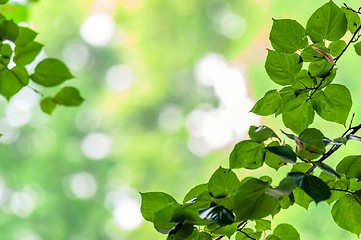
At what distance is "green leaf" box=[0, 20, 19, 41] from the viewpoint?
0.46m

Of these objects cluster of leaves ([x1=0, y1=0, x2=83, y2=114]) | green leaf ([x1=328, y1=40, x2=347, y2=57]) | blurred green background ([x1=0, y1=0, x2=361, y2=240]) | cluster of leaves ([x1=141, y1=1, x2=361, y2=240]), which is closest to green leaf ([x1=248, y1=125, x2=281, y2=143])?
cluster of leaves ([x1=141, y1=1, x2=361, y2=240])

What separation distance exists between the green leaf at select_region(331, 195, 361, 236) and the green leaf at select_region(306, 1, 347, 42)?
0.11 meters

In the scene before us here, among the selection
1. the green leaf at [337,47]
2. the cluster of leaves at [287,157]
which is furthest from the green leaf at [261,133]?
the green leaf at [337,47]

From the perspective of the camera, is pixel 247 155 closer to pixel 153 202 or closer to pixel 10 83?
pixel 153 202

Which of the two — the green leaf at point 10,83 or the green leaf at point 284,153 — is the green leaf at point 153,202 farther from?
the green leaf at point 10,83

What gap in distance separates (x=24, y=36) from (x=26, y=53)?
2cm

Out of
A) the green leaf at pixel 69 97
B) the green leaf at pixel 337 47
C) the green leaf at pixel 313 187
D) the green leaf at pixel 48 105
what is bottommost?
the green leaf at pixel 48 105

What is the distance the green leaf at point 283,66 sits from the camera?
1.27ft

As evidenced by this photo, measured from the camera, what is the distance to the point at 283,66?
0.39 meters

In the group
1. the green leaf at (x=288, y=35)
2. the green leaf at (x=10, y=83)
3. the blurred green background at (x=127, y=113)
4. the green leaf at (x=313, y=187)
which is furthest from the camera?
the blurred green background at (x=127, y=113)

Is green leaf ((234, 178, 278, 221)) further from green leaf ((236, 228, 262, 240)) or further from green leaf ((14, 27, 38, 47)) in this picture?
green leaf ((14, 27, 38, 47))

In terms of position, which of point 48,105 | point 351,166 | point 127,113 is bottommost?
point 127,113

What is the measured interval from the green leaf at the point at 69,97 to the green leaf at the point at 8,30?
0.37ft

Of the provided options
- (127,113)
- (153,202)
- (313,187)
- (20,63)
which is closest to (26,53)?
(20,63)
